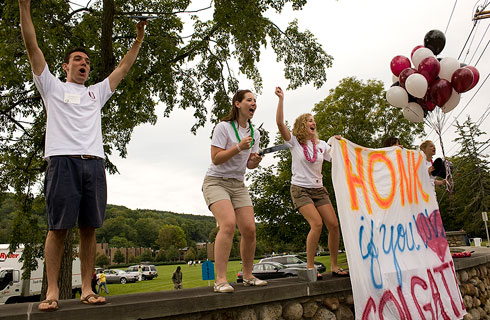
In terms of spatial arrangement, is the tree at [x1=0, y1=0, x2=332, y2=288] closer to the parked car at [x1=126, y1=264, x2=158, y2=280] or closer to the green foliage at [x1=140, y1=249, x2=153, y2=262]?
the parked car at [x1=126, y1=264, x2=158, y2=280]

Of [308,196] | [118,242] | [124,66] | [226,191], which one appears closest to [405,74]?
[308,196]

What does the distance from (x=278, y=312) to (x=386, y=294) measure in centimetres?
116

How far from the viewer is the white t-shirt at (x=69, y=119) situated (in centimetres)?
253

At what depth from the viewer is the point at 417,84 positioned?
6559mm

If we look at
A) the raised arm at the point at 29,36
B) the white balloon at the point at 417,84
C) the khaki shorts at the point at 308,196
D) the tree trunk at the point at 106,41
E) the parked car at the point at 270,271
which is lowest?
the parked car at the point at 270,271

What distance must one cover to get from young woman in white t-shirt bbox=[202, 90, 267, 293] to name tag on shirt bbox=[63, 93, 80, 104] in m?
1.17

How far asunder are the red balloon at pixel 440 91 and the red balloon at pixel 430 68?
0.42 feet

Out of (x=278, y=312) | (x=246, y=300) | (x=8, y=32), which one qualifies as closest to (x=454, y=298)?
(x=278, y=312)

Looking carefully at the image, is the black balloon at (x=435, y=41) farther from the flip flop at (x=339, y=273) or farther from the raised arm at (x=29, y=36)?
the raised arm at (x=29, y=36)

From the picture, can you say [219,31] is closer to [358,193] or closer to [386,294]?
[358,193]

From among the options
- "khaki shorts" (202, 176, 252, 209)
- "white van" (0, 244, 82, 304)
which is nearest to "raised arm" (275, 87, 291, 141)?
"khaki shorts" (202, 176, 252, 209)

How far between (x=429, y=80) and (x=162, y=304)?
6.48 m

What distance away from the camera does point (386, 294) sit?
11.6ft

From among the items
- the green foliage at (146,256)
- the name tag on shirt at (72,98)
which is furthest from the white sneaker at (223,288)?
the green foliage at (146,256)
